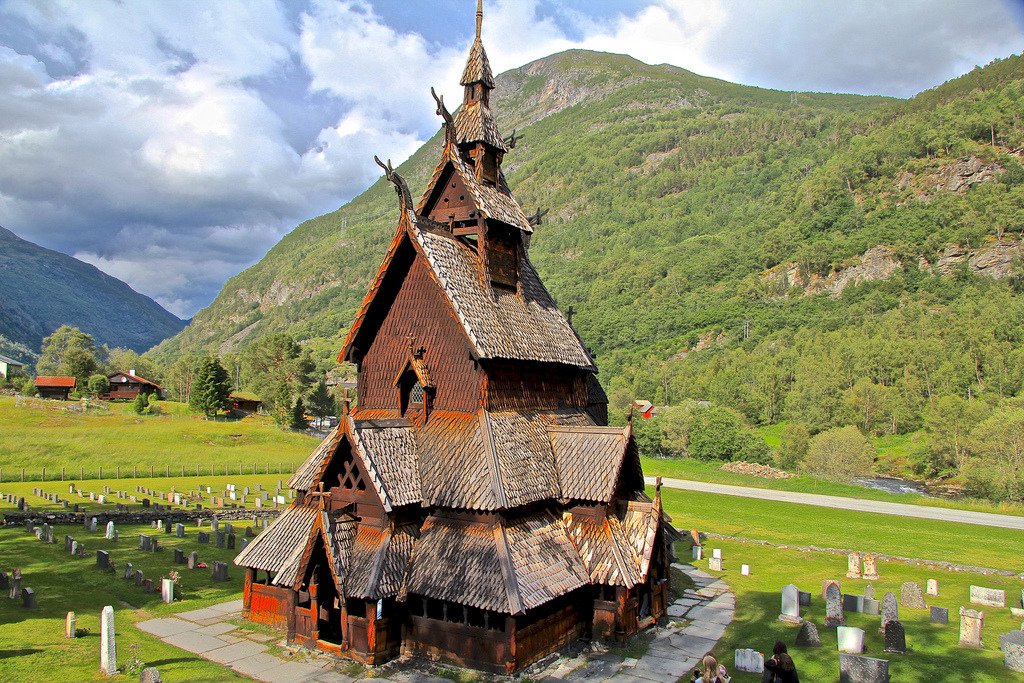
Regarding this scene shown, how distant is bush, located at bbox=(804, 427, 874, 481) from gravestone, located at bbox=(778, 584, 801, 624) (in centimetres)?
4957

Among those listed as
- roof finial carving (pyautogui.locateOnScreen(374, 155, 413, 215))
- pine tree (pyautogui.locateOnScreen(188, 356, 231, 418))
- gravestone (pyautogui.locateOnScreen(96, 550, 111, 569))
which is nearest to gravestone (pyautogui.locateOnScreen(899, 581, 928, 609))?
roof finial carving (pyautogui.locateOnScreen(374, 155, 413, 215))

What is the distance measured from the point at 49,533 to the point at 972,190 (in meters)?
157

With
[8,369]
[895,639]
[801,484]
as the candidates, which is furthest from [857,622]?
[8,369]

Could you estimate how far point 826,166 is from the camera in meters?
174

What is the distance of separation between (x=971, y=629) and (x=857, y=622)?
3172mm

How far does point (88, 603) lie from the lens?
808 inches

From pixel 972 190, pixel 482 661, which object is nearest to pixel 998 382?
pixel 972 190

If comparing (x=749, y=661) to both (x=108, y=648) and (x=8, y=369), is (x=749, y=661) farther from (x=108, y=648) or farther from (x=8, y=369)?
(x=8, y=369)

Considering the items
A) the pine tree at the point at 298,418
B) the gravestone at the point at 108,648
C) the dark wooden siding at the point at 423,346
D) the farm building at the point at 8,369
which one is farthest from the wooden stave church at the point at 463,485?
the farm building at the point at 8,369

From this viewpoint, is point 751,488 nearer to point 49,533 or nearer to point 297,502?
point 297,502

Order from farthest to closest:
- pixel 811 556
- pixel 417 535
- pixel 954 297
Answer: pixel 954 297 → pixel 811 556 → pixel 417 535

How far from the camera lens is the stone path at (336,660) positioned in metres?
15.6

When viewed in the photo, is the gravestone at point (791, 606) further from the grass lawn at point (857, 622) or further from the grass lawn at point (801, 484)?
the grass lawn at point (801, 484)

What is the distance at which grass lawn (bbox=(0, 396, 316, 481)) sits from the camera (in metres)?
57.1
